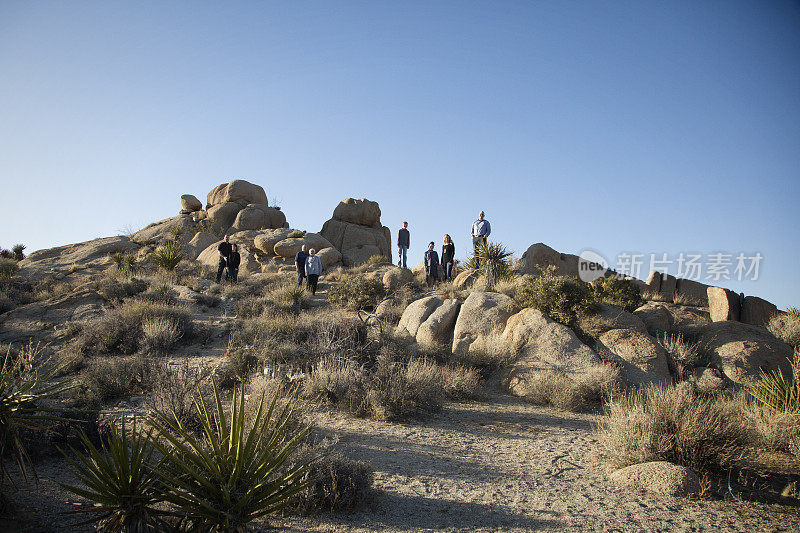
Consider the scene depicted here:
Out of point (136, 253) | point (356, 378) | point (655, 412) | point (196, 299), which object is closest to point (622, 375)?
point (655, 412)

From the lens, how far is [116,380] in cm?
864

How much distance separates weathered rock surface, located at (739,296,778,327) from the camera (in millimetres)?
17109

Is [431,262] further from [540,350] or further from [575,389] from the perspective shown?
[575,389]

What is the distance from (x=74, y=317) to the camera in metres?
15.0

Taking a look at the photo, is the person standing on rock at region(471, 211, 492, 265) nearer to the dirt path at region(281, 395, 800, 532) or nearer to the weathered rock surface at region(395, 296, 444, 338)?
the weathered rock surface at region(395, 296, 444, 338)

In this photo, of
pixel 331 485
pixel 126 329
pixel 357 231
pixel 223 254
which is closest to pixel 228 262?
pixel 223 254

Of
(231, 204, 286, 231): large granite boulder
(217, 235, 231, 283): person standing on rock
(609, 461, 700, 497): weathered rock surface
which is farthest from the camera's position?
(231, 204, 286, 231): large granite boulder

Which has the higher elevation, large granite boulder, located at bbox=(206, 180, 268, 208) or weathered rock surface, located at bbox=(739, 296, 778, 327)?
large granite boulder, located at bbox=(206, 180, 268, 208)

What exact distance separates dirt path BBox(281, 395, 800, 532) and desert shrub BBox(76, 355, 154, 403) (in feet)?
13.2

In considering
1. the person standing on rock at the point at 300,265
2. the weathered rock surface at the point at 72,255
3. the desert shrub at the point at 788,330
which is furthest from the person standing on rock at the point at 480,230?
the weathered rock surface at the point at 72,255

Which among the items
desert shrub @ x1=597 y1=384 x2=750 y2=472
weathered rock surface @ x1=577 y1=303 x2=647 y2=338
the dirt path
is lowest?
the dirt path

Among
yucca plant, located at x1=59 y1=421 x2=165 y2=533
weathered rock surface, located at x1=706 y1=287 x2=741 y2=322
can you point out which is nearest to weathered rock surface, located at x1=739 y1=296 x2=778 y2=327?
weathered rock surface, located at x1=706 y1=287 x2=741 y2=322

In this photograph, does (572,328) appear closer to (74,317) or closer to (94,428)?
(94,428)

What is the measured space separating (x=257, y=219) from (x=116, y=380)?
2573 cm
